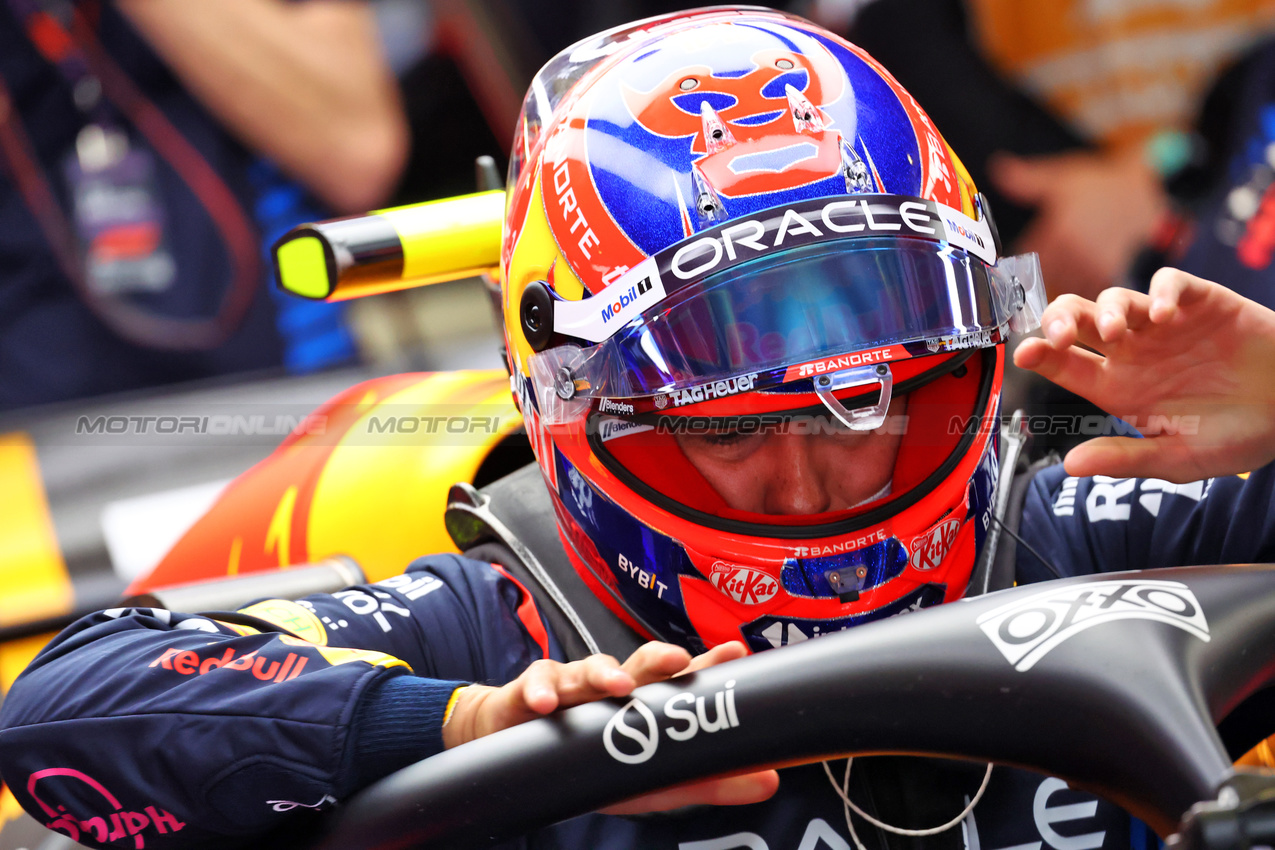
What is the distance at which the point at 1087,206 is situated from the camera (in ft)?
9.52

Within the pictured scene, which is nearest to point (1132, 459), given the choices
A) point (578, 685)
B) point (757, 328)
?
point (757, 328)

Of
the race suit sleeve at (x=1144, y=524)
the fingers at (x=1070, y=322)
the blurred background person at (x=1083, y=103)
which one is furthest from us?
the blurred background person at (x=1083, y=103)

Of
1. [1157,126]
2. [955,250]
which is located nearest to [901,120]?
[955,250]

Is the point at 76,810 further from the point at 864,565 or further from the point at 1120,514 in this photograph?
the point at 1120,514

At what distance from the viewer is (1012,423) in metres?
1.37

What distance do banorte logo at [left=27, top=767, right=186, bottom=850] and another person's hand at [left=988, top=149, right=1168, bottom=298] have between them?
2.46 m

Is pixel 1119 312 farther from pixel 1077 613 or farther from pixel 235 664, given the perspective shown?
pixel 235 664

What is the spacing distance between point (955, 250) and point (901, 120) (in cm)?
18

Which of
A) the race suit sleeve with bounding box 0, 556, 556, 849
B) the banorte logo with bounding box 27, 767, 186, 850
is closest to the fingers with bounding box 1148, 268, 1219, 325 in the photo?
the race suit sleeve with bounding box 0, 556, 556, 849

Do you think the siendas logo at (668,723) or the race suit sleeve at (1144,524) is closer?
the siendas logo at (668,723)

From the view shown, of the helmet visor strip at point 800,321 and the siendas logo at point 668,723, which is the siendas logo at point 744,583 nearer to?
the helmet visor strip at point 800,321

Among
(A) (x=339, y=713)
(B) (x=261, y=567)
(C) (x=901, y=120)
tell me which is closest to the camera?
(A) (x=339, y=713)

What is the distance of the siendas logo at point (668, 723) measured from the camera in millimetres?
693

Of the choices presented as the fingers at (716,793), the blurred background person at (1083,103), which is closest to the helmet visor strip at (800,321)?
the fingers at (716,793)
